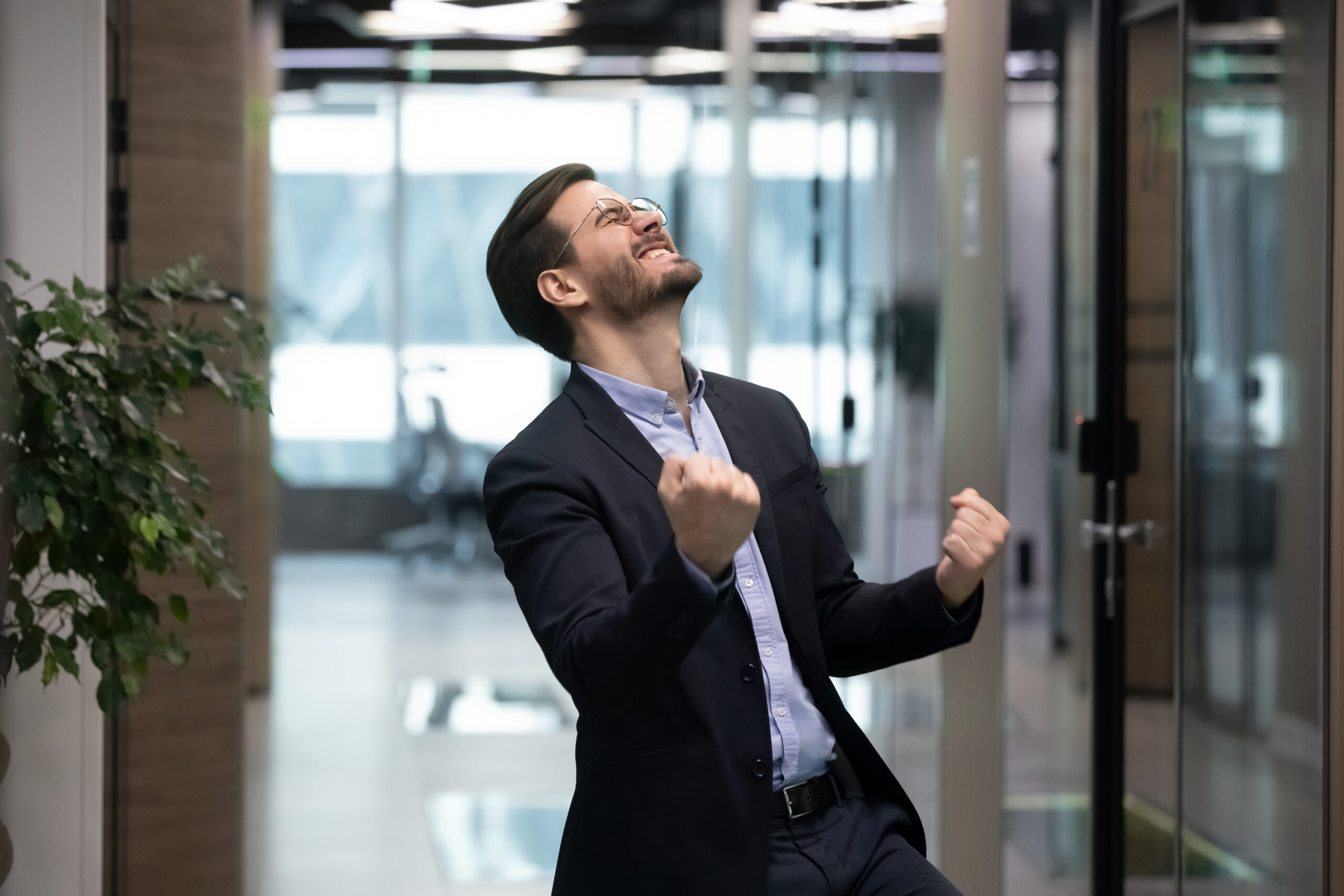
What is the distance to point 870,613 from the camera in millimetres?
1621

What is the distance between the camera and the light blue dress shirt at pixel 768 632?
1.52 m

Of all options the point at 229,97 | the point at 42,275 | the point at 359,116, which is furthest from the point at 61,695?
the point at 359,116

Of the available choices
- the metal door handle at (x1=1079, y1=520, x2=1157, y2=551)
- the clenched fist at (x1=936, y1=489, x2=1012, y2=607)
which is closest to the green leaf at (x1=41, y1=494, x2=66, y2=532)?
the clenched fist at (x1=936, y1=489, x2=1012, y2=607)

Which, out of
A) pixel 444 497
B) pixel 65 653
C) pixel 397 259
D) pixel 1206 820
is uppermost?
pixel 397 259

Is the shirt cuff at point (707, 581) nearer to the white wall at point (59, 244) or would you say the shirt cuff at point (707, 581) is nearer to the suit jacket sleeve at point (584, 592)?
the suit jacket sleeve at point (584, 592)

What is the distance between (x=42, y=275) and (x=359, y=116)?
8259 millimetres

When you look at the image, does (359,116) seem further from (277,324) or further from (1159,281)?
(1159,281)

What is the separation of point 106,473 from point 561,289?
0.86 metres

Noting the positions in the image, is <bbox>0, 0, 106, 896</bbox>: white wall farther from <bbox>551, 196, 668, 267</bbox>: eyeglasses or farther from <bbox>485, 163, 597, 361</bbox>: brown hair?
<bbox>551, 196, 668, 267</bbox>: eyeglasses

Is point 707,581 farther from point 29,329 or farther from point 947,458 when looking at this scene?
point 947,458

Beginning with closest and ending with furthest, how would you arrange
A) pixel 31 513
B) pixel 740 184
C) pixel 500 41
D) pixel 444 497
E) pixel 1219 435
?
1. pixel 31 513
2. pixel 1219 435
3. pixel 740 184
4. pixel 444 497
5. pixel 500 41

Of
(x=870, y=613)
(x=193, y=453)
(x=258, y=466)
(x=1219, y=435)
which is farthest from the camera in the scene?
(x=258, y=466)

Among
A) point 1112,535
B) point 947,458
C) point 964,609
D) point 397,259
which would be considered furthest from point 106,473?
point 397,259

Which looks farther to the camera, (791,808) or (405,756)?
(405,756)
